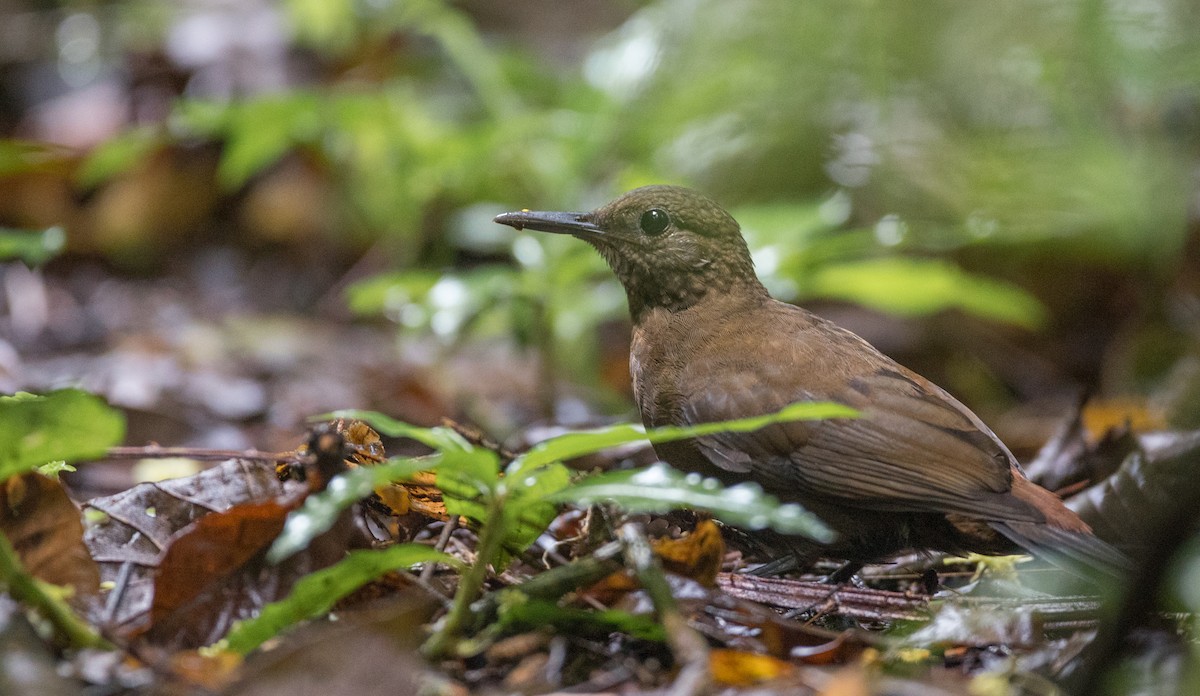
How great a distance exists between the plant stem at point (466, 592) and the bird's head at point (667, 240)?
1720 millimetres

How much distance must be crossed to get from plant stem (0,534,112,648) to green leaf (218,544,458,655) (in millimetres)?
243

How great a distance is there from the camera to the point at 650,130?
6465 mm

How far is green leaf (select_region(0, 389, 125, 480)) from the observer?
2.09 metres

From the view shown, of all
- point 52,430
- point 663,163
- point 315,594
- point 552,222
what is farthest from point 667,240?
point 663,163

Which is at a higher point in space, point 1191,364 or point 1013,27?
point 1013,27

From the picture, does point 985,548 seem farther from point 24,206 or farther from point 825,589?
point 24,206

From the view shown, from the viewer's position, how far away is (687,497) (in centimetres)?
202

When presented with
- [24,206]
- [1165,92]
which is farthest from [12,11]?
[1165,92]

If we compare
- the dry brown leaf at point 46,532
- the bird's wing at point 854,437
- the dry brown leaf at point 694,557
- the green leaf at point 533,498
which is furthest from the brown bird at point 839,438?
the dry brown leaf at point 46,532

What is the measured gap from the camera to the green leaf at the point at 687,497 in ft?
6.47

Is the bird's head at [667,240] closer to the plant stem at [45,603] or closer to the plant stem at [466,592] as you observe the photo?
the plant stem at [466,592]

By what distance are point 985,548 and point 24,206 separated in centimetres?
719

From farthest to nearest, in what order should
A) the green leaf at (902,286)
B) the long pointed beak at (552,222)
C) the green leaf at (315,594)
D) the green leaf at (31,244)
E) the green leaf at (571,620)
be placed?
the green leaf at (902,286) < the long pointed beak at (552,222) < the green leaf at (31,244) < the green leaf at (571,620) < the green leaf at (315,594)

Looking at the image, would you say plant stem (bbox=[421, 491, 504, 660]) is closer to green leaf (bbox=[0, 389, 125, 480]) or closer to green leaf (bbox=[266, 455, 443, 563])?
green leaf (bbox=[266, 455, 443, 563])
